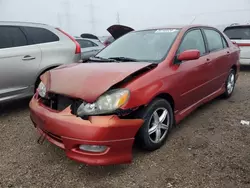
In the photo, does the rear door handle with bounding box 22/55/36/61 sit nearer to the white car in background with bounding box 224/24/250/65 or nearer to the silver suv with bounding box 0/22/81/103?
the silver suv with bounding box 0/22/81/103

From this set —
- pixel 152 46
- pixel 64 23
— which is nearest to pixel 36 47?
pixel 152 46

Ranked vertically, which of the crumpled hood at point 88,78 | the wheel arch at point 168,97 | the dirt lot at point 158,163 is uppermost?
the crumpled hood at point 88,78

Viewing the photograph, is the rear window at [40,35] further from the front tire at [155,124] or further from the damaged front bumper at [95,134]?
the front tire at [155,124]

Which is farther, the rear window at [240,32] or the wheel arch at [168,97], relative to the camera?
the rear window at [240,32]

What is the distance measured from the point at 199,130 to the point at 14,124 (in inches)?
107

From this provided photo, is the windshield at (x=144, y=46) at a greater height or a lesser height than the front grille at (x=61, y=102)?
greater

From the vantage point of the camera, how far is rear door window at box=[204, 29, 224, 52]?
13.5 feet

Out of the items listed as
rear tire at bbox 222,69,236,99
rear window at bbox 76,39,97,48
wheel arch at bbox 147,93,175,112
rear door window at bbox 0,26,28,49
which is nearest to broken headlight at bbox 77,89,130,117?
wheel arch at bbox 147,93,175,112

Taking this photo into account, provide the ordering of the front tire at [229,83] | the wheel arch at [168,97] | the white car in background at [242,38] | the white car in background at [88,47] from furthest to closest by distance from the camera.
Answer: the white car in background at [88,47] → the white car in background at [242,38] → the front tire at [229,83] → the wheel arch at [168,97]

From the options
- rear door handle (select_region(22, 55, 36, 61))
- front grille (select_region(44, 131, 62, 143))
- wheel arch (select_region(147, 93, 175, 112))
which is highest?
rear door handle (select_region(22, 55, 36, 61))

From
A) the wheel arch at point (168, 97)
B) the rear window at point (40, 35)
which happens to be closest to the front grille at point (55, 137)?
the wheel arch at point (168, 97)

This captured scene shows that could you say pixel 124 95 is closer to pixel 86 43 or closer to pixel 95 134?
pixel 95 134

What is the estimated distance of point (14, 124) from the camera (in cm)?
388

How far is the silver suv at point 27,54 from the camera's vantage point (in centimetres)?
398
